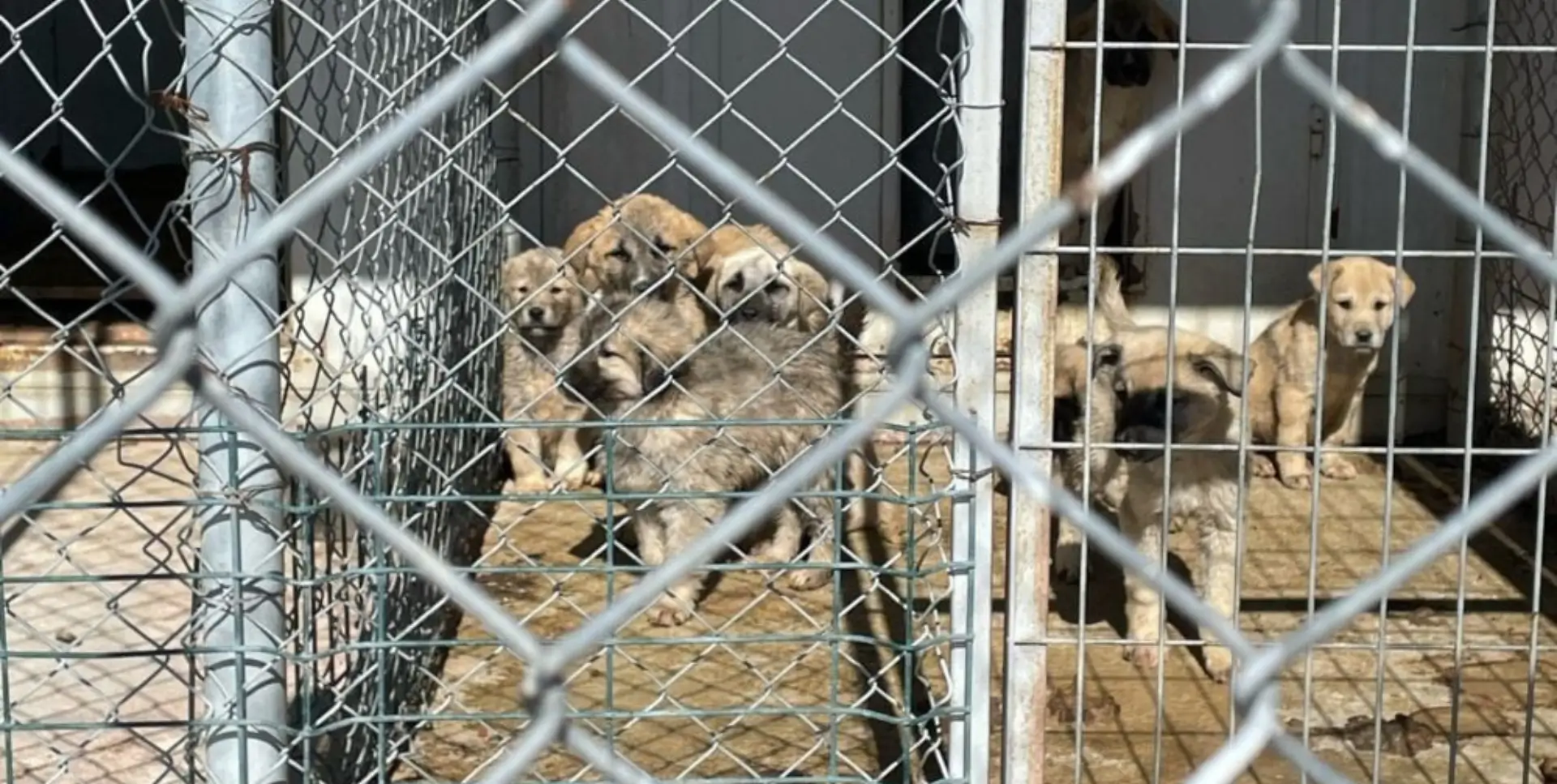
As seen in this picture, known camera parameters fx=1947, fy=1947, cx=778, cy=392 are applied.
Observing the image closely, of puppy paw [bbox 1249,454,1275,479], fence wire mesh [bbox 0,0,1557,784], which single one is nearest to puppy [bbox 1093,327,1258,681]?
fence wire mesh [bbox 0,0,1557,784]

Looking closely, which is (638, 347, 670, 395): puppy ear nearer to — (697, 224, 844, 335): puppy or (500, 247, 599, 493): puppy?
(697, 224, 844, 335): puppy

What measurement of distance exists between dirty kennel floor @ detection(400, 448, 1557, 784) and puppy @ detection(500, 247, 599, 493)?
518 millimetres

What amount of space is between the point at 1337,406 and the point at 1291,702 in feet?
8.81

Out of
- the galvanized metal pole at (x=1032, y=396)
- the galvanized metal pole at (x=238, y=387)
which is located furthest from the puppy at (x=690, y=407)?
the galvanized metal pole at (x=238, y=387)

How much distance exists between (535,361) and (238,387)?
3.56 metres

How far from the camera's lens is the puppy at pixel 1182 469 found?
466 cm

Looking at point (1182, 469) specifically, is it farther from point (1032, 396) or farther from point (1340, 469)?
point (1340, 469)

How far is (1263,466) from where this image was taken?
6797 millimetres

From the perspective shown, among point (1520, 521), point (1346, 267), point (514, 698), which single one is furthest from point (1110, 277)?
point (514, 698)

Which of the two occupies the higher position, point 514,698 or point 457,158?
point 457,158

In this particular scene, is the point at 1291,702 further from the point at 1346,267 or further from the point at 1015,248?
the point at 1015,248

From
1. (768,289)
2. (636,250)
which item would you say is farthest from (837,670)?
(636,250)

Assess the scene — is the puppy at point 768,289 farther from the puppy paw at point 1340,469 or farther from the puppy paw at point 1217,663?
the puppy paw at point 1340,469

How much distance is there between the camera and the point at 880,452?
6105mm
